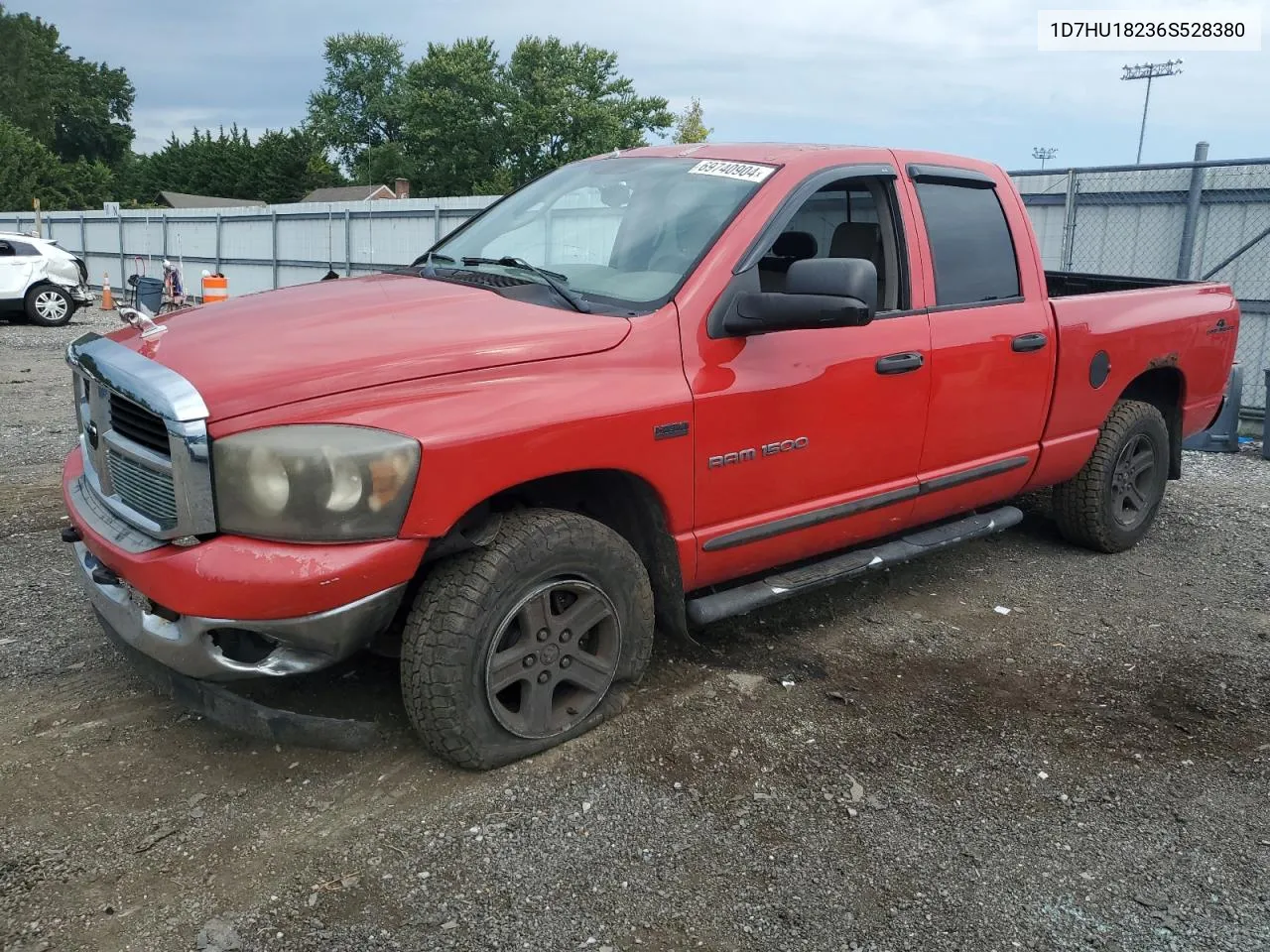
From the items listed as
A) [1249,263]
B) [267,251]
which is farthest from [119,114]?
[1249,263]

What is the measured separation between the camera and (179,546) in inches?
108

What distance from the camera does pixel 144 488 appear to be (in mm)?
2855

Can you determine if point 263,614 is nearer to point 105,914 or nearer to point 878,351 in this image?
point 105,914

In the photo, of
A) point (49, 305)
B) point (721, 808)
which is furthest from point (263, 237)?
point (721, 808)

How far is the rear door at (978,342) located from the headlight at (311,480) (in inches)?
91.5

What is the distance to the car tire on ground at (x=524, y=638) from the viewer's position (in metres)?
2.92

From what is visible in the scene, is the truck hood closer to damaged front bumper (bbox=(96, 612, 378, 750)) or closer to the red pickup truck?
the red pickup truck

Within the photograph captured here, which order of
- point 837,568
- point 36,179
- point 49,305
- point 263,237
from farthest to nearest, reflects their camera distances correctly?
point 36,179
point 263,237
point 49,305
point 837,568

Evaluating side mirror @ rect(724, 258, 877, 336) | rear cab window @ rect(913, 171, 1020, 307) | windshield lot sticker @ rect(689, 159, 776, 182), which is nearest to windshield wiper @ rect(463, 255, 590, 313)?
side mirror @ rect(724, 258, 877, 336)

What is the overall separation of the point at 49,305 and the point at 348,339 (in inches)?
675

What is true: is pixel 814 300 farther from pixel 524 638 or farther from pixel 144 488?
pixel 144 488

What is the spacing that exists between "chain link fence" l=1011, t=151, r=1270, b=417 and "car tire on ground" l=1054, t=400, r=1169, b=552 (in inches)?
165

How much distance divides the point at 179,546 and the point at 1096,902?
8.44 ft

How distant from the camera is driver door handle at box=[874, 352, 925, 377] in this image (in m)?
3.86
